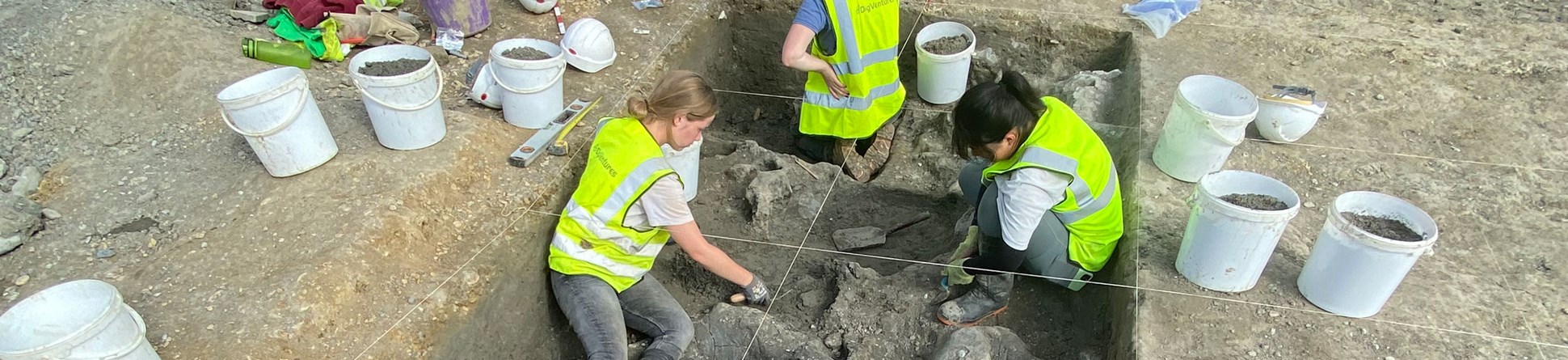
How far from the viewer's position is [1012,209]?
2559 millimetres

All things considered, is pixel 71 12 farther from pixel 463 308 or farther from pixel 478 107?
pixel 463 308

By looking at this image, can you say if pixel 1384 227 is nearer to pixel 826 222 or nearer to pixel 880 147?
pixel 826 222

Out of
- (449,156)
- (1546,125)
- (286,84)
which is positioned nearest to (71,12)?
(286,84)

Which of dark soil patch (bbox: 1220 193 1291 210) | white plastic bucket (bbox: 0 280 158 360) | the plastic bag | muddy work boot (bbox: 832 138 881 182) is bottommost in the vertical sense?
muddy work boot (bbox: 832 138 881 182)

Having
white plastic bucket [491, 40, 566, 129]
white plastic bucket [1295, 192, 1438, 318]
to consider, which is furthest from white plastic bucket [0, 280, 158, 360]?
white plastic bucket [1295, 192, 1438, 318]

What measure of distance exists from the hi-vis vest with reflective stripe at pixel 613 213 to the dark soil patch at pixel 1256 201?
5.36 ft

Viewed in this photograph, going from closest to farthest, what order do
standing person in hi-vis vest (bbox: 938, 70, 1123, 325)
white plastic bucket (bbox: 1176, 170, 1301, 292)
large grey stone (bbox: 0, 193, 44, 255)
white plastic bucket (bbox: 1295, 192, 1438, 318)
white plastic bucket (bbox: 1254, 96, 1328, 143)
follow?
1. white plastic bucket (bbox: 1295, 192, 1438, 318)
2. white plastic bucket (bbox: 1176, 170, 1301, 292)
3. standing person in hi-vis vest (bbox: 938, 70, 1123, 325)
4. large grey stone (bbox: 0, 193, 44, 255)
5. white plastic bucket (bbox: 1254, 96, 1328, 143)

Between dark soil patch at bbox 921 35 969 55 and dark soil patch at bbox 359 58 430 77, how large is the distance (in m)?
2.20

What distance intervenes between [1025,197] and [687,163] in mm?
1325

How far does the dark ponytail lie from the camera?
243cm

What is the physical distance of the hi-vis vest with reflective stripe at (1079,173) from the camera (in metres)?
2.50

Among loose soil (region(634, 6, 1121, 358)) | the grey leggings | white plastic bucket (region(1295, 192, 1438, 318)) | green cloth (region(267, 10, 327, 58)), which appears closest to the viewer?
white plastic bucket (region(1295, 192, 1438, 318))

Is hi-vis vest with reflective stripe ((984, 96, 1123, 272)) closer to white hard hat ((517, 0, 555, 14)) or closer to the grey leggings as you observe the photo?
the grey leggings

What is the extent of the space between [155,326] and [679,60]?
2.43 meters
